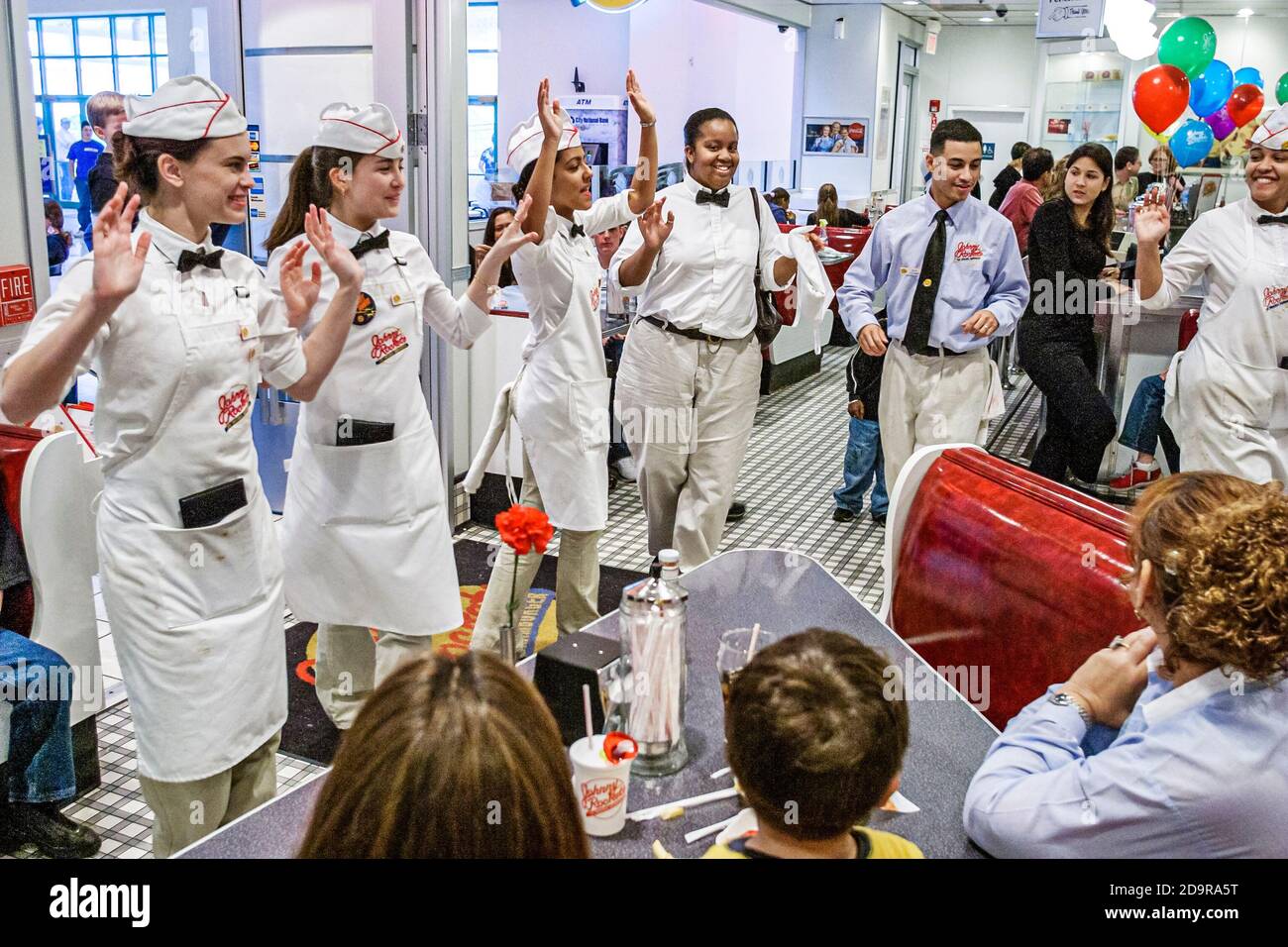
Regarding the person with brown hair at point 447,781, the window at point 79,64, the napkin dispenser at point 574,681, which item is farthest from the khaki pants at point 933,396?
the window at point 79,64

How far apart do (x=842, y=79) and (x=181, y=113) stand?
12.7 metres

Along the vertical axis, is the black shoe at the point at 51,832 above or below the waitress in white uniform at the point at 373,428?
below

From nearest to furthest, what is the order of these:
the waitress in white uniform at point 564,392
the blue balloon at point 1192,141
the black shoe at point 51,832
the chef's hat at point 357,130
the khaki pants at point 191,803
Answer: the khaki pants at point 191,803
the black shoe at point 51,832
the chef's hat at point 357,130
the waitress in white uniform at point 564,392
the blue balloon at point 1192,141

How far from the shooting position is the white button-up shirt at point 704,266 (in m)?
3.89

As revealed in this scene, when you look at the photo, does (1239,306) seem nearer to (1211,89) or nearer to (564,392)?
(564,392)

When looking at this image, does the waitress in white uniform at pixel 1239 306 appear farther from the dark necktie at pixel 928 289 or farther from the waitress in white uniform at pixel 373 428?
the waitress in white uniform at pixel 373 428

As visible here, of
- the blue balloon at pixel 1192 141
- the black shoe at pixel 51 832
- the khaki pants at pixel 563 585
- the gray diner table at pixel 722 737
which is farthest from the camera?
the blue balloon at pixel 1192 141

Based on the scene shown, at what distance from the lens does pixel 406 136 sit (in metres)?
4.64

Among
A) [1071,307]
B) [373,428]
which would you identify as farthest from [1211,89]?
[373,428]

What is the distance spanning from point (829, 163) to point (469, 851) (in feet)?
45.9

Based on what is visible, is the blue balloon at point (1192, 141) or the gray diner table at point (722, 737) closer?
the gray diner table at point (722, 737)

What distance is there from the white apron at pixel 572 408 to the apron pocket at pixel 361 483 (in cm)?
70

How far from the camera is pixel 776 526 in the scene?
17.8 feet
